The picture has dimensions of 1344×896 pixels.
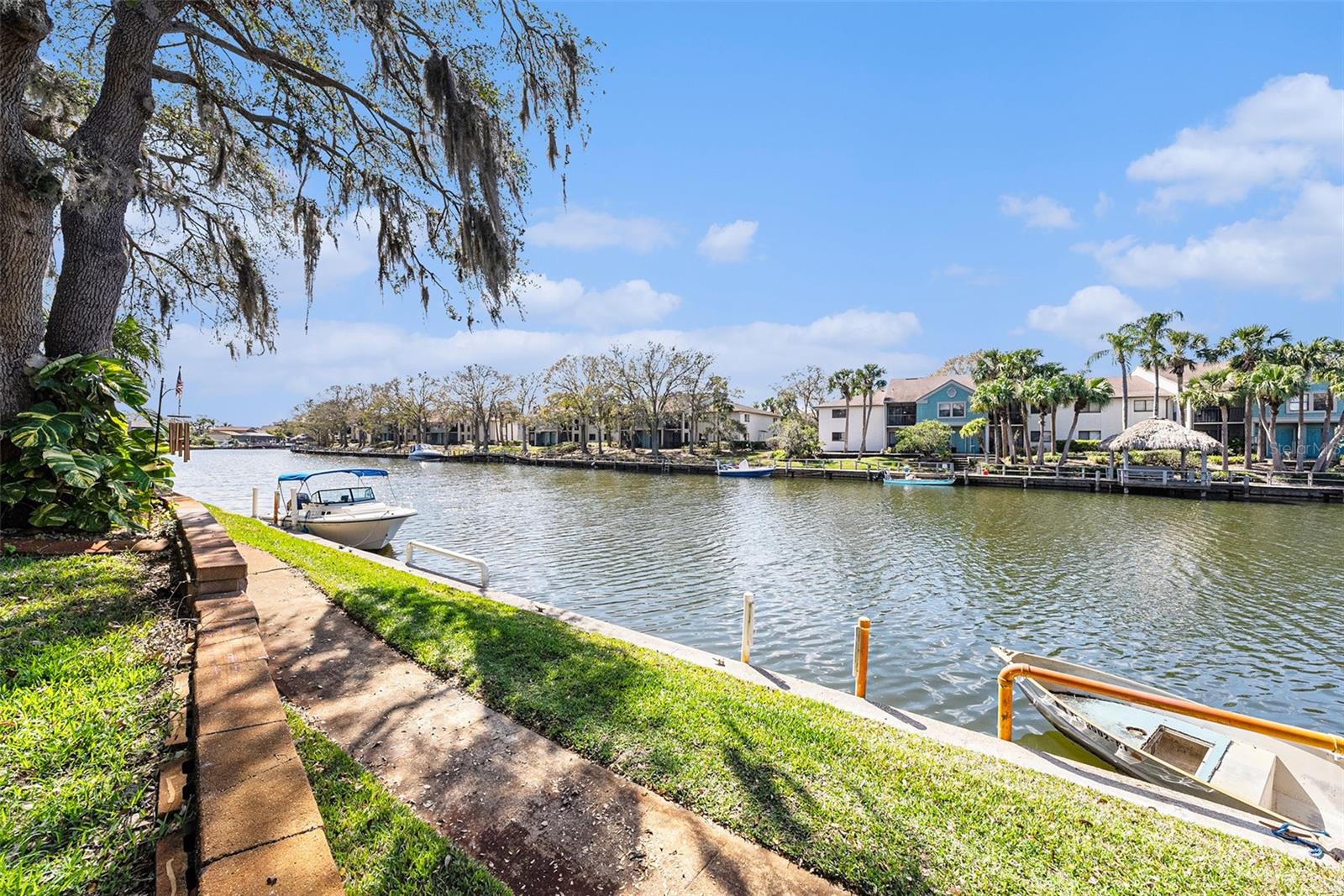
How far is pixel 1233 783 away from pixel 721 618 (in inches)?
295

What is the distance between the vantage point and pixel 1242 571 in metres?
16.1

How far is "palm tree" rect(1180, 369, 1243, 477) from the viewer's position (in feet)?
125

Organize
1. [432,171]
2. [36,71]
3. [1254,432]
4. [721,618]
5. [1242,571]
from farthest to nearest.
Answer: [1254,432] → [1242,571] → [721,618] → [432,171] → [36,71]

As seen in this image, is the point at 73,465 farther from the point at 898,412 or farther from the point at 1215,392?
the point at 898,412

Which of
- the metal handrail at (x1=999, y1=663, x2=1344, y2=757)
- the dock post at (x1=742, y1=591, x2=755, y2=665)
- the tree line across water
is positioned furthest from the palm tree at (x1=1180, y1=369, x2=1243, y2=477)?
the dock post at (x1=742, y1=591, x2=755, y2=665)

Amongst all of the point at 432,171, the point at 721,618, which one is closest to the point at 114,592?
the point at 432,171

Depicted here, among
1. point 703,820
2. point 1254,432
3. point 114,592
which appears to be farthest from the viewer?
point 1254,432

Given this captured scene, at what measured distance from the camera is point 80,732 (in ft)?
10.6

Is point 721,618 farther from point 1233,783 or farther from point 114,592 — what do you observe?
point 114,592

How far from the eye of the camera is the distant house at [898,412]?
57375 mm

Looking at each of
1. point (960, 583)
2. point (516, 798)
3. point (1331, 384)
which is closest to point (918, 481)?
point (1331, 384)

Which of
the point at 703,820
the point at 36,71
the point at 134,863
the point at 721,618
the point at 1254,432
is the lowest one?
the point at 721,618

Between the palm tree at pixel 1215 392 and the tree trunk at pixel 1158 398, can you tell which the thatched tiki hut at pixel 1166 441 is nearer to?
the palm tree at pixel 1215 392

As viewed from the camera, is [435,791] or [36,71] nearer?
[435,791]
